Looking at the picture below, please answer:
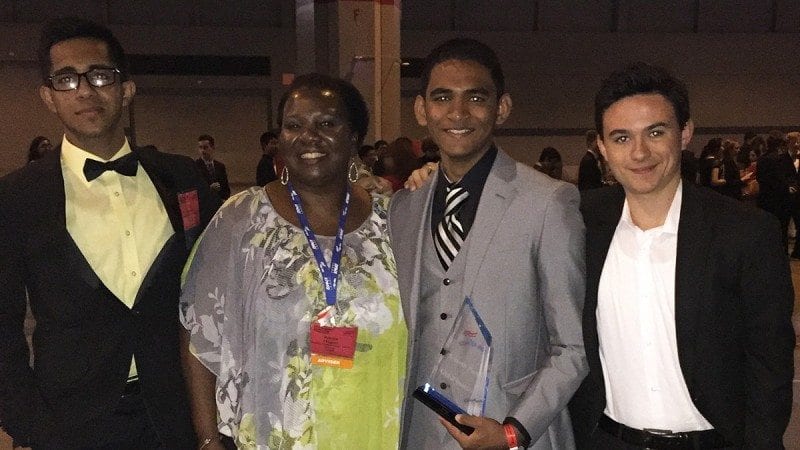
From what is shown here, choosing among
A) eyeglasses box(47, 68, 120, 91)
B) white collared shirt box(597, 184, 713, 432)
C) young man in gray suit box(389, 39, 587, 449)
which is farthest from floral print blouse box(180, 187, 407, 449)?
white collared shirt box(597, 184, 713, 432)

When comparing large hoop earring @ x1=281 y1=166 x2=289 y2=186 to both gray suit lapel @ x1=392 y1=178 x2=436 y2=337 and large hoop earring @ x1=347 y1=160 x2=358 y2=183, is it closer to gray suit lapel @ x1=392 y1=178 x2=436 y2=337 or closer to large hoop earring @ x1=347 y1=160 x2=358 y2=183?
large hoop earring @ x1=347 y1=160 x2=358 y2=183

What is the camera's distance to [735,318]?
2.01 metres

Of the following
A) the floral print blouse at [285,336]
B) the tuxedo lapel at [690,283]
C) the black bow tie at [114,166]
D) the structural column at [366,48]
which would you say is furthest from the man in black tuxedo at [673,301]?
the structural column at [366,48]

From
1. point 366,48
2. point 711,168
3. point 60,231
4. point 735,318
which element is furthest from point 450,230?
point 366,48

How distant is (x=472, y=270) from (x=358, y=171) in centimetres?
58

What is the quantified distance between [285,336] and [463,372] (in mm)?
527

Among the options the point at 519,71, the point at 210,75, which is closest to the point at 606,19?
the point at 519,71

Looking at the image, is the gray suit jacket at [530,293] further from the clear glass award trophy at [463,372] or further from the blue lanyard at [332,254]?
the blue lanyard at [332,254]

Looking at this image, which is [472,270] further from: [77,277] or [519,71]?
[519,71]

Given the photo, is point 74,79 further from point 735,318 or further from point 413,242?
point 735,318

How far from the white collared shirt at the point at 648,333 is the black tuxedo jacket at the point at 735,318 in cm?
3

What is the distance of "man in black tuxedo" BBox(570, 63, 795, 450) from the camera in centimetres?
196

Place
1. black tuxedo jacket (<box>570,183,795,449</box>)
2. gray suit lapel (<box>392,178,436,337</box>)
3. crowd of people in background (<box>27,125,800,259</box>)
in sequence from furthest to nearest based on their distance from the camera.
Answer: crowd of people in background (<box>27,125,800,259</box>)
gray suit lapel (<box>392,178,436,337</box>)
black tuxedo jacket (<box>570,183,795,449</box>)

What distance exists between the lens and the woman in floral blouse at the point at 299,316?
7.32 ft
